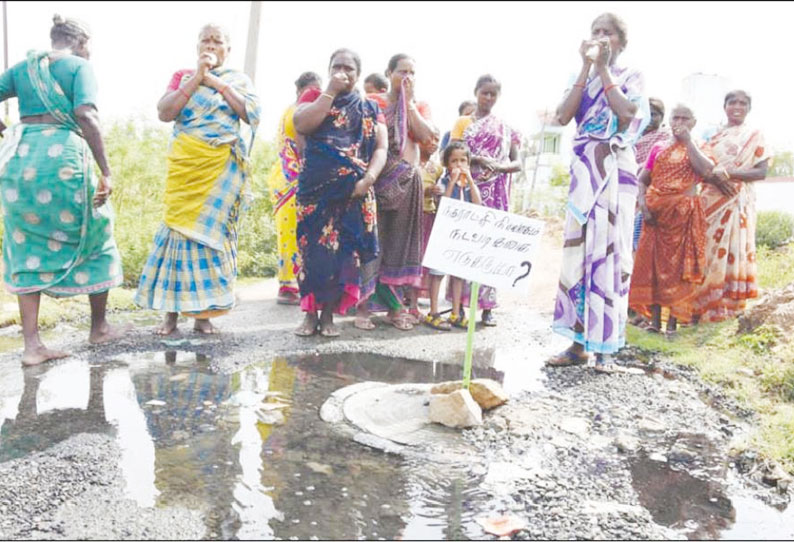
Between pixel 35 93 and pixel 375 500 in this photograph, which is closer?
pixel 375 500

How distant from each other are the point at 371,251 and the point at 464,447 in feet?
7.63

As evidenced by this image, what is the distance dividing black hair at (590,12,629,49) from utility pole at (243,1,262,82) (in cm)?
885

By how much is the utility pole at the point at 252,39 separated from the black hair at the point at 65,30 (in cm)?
796

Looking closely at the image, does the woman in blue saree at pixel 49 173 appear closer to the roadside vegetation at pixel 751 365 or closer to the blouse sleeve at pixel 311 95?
the blouse sleeve at pixel 311 95

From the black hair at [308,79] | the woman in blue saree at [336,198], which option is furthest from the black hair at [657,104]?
the black hair at [308,79]

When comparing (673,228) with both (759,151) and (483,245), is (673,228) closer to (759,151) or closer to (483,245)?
(759,151)

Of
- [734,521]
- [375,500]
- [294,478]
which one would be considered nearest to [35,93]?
[294,478]

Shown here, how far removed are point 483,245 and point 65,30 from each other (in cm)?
298

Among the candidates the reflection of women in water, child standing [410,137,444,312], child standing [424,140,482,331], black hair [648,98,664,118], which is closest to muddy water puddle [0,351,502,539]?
the reflection of women in water

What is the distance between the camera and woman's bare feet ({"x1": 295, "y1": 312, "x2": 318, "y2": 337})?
5133 millimetres

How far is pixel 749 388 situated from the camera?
418 cm

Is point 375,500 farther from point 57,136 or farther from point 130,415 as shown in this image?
point 57,136

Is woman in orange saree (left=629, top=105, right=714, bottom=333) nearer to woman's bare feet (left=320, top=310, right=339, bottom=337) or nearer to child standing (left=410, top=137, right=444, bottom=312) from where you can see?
child standing (left=410, top=137, right=444, bottom=312)

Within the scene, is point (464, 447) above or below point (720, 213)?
below
